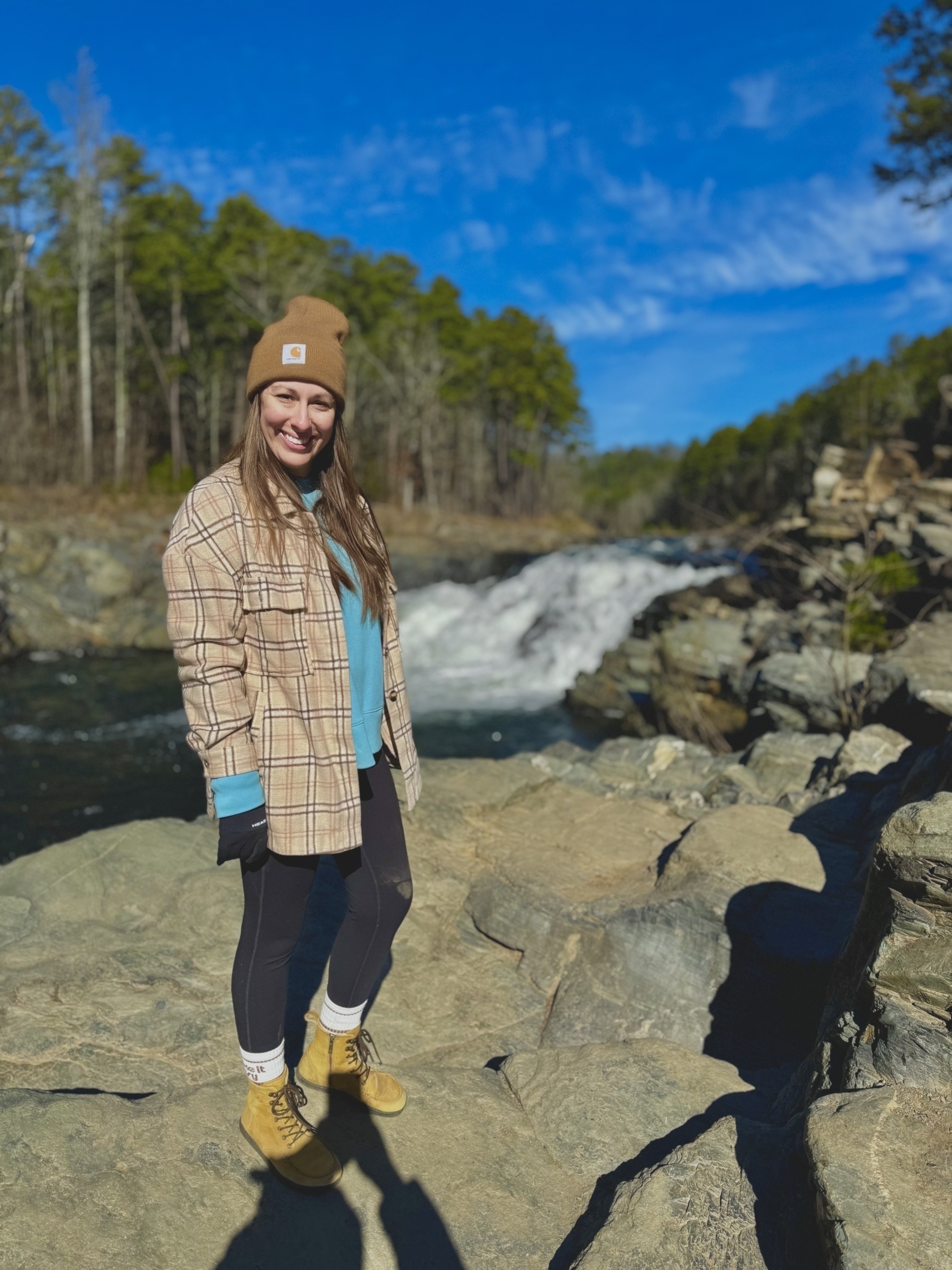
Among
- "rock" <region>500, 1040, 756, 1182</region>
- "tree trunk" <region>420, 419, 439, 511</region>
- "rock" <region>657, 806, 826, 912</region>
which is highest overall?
"tree trunk" <region>420, 419, 439, 511</region>

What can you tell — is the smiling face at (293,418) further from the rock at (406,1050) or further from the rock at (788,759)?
the rock at (788,759)

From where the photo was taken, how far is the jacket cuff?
1.82m

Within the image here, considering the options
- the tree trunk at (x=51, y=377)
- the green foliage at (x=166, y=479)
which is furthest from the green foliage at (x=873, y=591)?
the tree trunk at (x=51, y=377)

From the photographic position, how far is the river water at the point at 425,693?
7523mm

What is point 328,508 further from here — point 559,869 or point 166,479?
point 166,479

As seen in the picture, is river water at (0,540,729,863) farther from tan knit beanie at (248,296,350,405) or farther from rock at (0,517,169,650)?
tan knit beanie at (248,296,350,405)

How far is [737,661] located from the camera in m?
9.95

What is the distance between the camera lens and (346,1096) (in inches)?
90.6

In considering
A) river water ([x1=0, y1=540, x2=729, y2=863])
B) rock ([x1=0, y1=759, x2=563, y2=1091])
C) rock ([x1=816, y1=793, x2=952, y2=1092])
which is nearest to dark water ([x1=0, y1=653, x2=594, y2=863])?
river water ([x1=0, y1=540, x2=729, y2=863])

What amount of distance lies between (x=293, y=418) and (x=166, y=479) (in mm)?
24436

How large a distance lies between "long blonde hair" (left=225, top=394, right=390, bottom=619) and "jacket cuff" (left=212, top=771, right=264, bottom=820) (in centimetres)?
48

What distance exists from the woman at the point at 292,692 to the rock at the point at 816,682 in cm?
514

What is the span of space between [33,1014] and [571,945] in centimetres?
188

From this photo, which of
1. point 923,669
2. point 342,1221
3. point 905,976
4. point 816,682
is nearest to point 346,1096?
point 342,1221
